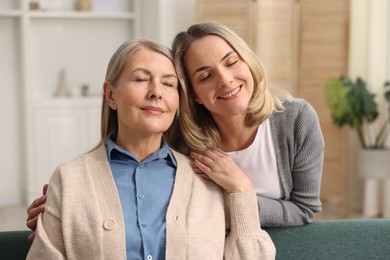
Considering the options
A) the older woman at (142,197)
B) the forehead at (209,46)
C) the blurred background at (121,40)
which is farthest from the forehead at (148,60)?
the blurred background at (121,40)

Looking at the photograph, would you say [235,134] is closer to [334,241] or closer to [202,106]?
[202,106]

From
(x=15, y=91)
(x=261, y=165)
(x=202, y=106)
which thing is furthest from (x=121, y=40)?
(x=261, y=165)

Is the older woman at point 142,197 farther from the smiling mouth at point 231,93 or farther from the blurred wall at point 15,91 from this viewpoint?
the blurred wall at point 15,91

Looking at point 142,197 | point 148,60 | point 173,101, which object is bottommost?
point 142,197

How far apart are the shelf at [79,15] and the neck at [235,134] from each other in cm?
454

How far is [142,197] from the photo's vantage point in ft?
6.40

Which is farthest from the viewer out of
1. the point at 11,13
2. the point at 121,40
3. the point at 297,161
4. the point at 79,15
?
the point at 121,40

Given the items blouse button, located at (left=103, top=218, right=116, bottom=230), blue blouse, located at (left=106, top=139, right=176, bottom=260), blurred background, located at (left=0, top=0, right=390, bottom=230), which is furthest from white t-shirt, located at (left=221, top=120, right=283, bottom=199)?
blurred background, located at (left=0, top=0, right=390, bottom=230)

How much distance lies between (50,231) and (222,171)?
0.54m

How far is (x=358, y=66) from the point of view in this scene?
19.6 feet

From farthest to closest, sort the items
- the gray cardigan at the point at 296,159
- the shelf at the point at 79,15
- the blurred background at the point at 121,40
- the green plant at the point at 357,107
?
the shelf at the point at 79,15, the blurred background at the point at 121,40, the green plant at the point at 357,107, the gray cardigan at the point at 296,159

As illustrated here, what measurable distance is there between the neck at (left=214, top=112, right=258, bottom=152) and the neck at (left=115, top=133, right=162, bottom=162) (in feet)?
0.95

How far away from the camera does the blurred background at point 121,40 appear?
231 inches

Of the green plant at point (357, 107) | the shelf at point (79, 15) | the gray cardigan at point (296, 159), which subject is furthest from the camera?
the shelf at point (79, 15)
